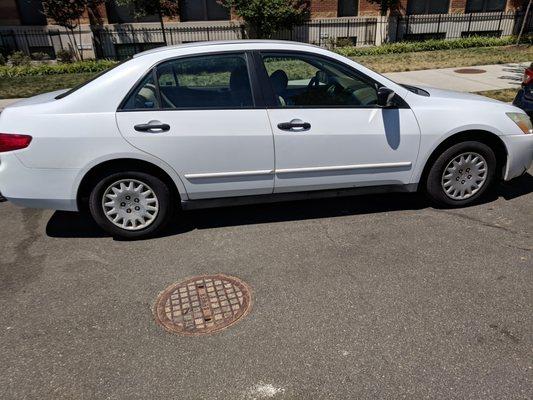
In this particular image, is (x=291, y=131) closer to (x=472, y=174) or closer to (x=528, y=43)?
(x=472, y=174)

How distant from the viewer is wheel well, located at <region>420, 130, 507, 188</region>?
14.1 feet

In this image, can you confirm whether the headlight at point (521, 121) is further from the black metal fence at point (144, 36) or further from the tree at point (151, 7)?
the black metal fence at point (144, 36)

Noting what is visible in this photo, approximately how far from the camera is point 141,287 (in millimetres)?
3414

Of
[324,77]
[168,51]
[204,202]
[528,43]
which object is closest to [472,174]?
[324,77]

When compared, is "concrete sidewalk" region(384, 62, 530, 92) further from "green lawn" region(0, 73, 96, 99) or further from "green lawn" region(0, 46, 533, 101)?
"green lawn" region(0, 73, 96, 99)

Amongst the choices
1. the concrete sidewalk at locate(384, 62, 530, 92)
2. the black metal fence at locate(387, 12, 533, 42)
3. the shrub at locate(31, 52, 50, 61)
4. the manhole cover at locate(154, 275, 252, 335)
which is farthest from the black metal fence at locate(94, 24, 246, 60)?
the manhole cover at locate(154, 275, 252, 335)

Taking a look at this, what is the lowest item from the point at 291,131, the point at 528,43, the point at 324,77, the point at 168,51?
the point at 528,43

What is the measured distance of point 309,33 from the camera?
1944 cm

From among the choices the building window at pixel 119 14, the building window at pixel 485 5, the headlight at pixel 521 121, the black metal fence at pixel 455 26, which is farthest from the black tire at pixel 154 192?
the building window at pixel 485 5

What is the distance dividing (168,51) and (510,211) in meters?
3.56

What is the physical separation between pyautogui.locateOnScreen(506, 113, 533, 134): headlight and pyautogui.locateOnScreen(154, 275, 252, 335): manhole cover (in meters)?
3.10

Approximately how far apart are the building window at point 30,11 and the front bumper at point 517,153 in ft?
62.5

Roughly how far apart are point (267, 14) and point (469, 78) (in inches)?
317

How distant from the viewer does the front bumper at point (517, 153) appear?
438 cm
